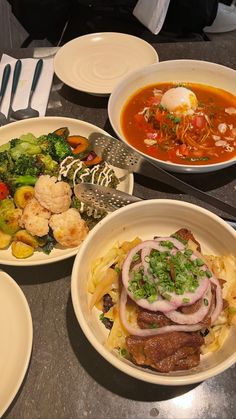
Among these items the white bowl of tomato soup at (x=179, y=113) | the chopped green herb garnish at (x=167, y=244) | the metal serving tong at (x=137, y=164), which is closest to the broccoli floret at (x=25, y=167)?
the metal serving tong at (x=137, y=164)

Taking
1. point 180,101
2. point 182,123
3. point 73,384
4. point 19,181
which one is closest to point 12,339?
point 73,384

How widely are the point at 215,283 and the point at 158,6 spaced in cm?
320

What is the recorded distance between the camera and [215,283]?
1534 mm

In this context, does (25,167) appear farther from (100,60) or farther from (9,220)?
(100,60)

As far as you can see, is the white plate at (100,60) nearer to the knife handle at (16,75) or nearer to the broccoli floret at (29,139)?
the knife handle at (16,75)

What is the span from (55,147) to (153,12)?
7.79ft

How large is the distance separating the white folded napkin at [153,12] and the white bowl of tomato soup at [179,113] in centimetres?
129

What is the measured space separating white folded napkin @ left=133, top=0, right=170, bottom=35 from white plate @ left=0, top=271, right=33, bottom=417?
10.3 feet

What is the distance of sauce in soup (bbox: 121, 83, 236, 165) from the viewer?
2449mm

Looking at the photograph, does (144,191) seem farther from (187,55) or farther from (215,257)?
(187,55)

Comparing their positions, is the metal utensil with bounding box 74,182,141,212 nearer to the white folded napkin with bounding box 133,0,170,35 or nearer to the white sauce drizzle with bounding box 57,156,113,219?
the white sauce drizzle with bounding box 57,156,113,219

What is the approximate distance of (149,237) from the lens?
1.89m

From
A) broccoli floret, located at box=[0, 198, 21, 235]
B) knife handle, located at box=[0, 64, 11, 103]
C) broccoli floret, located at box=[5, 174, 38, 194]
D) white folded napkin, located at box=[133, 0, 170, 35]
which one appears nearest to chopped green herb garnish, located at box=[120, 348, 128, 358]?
broccoli floret, located at box=[0, 198, 21, 235]

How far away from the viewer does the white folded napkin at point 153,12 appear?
3779mm
